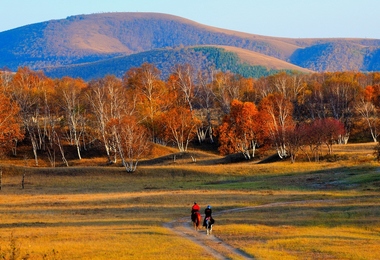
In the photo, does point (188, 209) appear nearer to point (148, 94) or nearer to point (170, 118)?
point (170, 118)

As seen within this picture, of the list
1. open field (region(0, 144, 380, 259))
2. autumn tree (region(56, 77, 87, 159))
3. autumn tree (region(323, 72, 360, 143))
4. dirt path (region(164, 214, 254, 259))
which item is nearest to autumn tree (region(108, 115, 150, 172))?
open field (region(0, 144, 380, 259))

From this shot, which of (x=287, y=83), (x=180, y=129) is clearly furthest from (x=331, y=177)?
(x=287, y=83)

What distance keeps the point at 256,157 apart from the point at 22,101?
45.0 m

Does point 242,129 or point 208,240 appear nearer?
point 208,240

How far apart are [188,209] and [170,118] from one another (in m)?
63.2

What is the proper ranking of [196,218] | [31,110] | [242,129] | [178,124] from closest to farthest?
[196,218], [242,129], [178,124], [31,110]

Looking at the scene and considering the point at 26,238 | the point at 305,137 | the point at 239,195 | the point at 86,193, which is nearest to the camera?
the point at 26,238

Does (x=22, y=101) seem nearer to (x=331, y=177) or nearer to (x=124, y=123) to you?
(x=124, y=123)

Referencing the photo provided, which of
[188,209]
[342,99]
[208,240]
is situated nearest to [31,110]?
[342,99]

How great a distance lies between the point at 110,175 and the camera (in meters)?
80.2

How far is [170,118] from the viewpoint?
363 feet

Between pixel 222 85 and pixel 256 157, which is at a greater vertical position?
pixel 222 85

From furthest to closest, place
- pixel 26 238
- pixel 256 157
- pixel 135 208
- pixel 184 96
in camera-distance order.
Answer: pixel 184 96
pixel 256 157
pixel 135 208
pixel 26 238

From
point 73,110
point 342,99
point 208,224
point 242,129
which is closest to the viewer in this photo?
point 208,224
